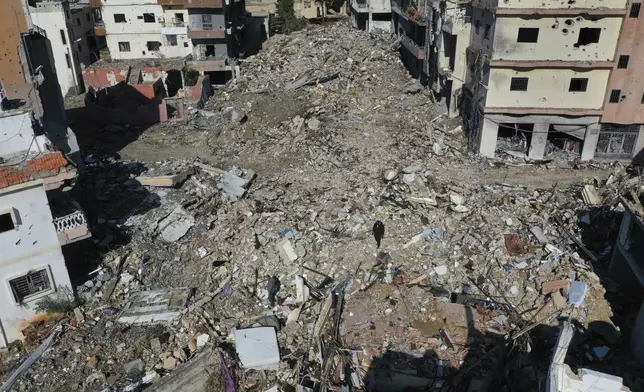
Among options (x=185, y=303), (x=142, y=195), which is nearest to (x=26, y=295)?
(x=185, y=303)

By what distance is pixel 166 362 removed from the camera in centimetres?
1368

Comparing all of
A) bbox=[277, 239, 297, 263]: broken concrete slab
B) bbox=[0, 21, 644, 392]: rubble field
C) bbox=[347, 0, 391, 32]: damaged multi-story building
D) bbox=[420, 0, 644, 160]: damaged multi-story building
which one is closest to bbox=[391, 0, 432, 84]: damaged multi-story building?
bbox=[347, 0, 391, 32]: damaged multi-story building

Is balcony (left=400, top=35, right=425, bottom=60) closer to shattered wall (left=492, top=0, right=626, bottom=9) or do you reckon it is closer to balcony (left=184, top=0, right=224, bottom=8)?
shattered wall (left=492, top=0, right=626, bottom=9)

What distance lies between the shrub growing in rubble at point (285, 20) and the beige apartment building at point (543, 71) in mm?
27873

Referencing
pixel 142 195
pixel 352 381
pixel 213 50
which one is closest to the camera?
pixel 352 381

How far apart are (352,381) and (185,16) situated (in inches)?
1453

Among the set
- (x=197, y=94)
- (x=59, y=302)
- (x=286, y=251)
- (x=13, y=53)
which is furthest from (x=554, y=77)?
(x=13, y=53)

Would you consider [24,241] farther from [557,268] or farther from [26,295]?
[557,268]

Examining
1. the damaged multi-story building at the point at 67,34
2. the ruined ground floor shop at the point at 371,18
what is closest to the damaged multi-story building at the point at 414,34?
the ruined ground floor shop at the point at 371,18

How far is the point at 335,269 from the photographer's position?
16484 mm

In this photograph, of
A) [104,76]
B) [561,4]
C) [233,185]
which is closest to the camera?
[561,4]

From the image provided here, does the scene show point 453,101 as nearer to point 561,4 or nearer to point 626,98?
point 561,4

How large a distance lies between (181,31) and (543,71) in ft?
96.1

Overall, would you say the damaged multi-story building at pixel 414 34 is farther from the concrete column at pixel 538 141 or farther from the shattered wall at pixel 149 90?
the shattered wall at pixel 149 90
